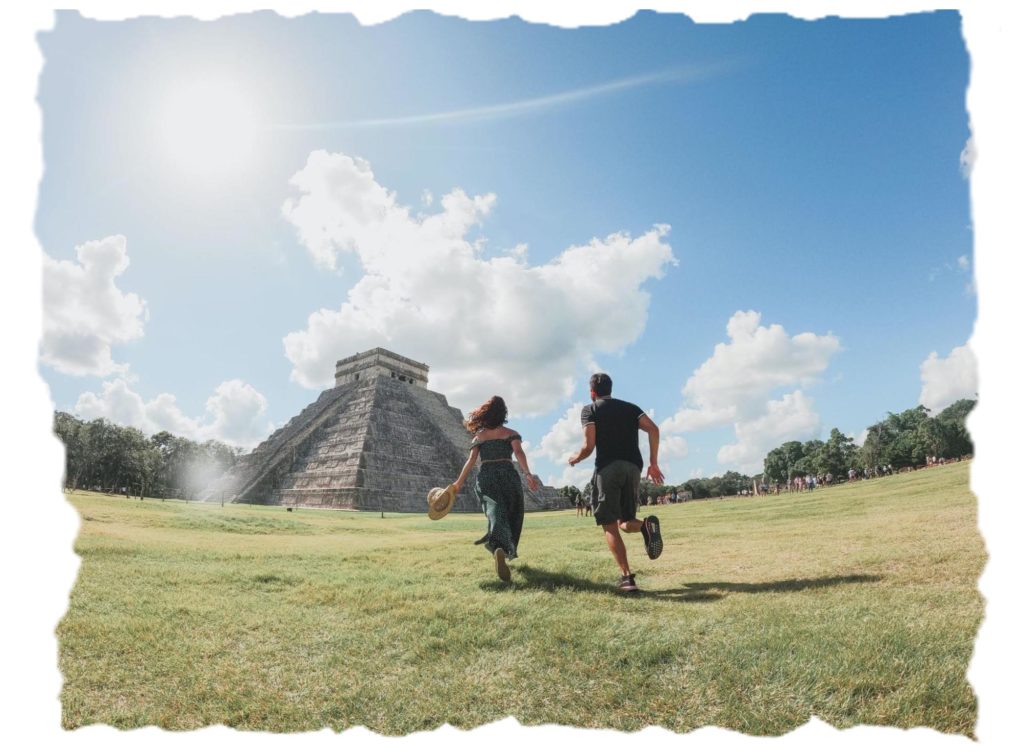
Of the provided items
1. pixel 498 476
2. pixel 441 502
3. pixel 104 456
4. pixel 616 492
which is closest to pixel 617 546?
pixel 616 492

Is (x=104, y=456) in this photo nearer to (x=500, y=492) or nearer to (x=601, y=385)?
(x=500, y=492)

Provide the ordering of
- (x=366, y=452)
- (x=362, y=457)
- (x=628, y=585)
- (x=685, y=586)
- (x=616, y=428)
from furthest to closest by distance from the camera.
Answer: (x=366, y=452), (x=362, y=457), (x=685, y=586), (x=628, y=585), (x=616, y=428)

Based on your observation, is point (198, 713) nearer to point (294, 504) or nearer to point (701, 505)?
point (701, 505)

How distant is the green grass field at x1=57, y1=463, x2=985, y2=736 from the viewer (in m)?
2.59

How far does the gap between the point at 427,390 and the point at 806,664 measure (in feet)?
191

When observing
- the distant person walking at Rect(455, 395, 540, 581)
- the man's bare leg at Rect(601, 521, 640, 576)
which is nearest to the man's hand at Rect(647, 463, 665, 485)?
the man's bare leg at Rect(601, 521, 640, 576)

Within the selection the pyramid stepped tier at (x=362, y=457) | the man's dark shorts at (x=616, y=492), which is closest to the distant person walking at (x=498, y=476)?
the man's dark shorts at (x=616, y=492)

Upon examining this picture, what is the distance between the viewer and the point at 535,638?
10.8 ft

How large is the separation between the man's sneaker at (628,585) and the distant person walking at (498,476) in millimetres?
1008

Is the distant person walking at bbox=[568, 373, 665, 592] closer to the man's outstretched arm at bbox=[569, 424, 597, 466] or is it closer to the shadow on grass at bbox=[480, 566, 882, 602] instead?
the man's outstretched arm at bbox=[569, 424, 597, 466]

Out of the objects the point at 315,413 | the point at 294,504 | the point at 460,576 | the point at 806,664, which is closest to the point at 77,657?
the point at 460,576

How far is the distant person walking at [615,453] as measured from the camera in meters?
4.10

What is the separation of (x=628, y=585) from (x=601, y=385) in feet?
5.79

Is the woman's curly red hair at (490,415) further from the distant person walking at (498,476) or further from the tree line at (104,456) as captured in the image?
the tree line at (104,456)
